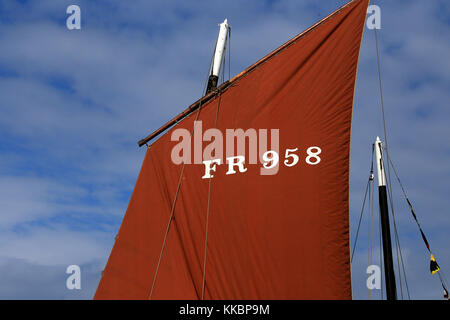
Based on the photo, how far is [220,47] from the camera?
594 inches

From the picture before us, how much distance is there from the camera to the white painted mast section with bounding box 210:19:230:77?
14.8 m

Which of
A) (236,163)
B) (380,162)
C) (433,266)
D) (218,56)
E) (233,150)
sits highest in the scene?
(218,56)

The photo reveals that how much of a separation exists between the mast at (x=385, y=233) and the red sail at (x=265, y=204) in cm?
403

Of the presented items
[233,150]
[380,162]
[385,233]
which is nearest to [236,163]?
[233,150]

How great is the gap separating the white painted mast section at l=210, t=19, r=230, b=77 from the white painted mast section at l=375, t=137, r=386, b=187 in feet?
17.5

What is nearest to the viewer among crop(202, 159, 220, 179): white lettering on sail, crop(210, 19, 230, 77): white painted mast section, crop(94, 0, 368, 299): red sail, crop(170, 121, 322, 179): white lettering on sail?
crop(94, 0, 368, 299): red sail

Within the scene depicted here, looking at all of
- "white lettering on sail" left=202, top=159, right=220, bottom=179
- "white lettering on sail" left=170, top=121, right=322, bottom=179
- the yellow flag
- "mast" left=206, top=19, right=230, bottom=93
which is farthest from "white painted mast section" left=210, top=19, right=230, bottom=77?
the yellow flag

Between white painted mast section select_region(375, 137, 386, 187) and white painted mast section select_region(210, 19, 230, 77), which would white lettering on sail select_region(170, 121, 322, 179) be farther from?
white painted mast section select_region(375, 137, 386, 187)

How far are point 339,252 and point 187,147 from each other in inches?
187

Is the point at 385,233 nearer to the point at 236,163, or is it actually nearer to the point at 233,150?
the point at 236,163

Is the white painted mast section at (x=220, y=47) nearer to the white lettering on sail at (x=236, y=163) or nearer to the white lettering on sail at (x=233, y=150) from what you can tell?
the white lettering on sail at (x=233, y=150)

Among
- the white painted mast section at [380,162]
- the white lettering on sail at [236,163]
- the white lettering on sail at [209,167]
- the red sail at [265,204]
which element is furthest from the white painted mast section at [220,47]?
the white painted mast section at [380,162]

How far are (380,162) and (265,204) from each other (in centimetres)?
548
